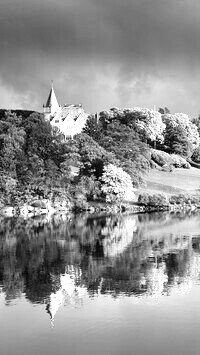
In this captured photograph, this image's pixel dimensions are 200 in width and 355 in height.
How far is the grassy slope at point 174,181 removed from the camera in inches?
3451

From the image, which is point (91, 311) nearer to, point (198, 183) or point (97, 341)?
point (97, 341)

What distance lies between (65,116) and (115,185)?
75.2m

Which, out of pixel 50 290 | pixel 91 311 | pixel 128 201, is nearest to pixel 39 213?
pixel 128 201

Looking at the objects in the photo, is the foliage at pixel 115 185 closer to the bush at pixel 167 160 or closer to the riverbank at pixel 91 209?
the riverbank at pixel 91 209

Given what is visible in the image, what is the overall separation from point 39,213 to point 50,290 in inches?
1510

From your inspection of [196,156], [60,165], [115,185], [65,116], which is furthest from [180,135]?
[60,165]

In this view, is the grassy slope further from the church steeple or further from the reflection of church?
the reflection of church

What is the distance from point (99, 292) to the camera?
82.7 feet

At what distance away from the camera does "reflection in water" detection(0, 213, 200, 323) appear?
84.6 feet

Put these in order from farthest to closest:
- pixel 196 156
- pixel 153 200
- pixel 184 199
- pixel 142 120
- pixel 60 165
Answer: pixel 196 156
pixel 142 120
pixel 184 199
pixel 153 200
pixel 60 165

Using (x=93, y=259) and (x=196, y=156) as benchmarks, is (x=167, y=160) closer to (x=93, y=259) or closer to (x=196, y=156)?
(x=196, y=156)

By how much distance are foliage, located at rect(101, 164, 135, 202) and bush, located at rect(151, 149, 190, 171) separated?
3183 cm

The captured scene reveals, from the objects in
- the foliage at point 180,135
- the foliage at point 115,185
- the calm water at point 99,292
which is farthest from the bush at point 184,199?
the calm water at point 99,292

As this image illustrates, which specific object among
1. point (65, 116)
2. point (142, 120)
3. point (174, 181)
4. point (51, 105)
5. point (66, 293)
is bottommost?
point (66, 293)
